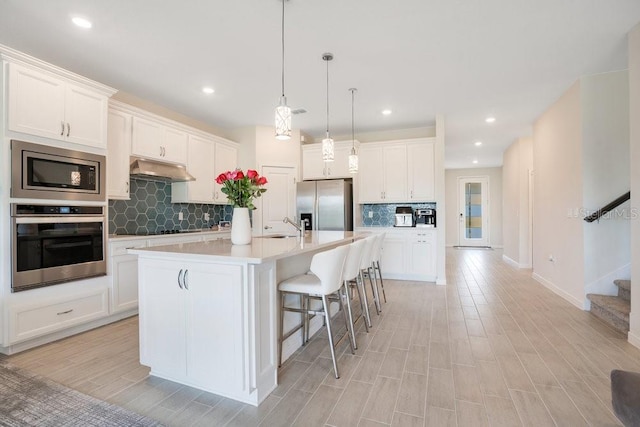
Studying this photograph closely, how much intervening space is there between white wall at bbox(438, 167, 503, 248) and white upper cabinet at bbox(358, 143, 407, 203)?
18.8 ft

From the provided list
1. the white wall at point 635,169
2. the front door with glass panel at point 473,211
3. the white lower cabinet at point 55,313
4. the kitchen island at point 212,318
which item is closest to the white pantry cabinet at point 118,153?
the white lower cabinet at point 55,313

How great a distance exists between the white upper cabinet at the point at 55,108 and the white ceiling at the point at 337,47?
357 millimetres

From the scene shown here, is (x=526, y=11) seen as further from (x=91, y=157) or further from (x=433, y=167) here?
(x=91, y=157)

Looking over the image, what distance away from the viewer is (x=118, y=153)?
3484 millimetres

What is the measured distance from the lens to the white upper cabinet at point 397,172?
5.20 meters

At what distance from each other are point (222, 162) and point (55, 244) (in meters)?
2.72

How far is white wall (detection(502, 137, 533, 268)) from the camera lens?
6.18m

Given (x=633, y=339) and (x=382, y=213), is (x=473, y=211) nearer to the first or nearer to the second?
(x=382, y=213)

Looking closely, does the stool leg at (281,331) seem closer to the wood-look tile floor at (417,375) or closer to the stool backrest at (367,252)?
the wood-look tile floor at (417,375)

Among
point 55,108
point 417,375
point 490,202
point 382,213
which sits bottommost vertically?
point 417,375

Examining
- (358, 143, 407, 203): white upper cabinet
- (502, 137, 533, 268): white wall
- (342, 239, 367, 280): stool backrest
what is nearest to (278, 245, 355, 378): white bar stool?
(342, 239, 367, 280): stool backrest

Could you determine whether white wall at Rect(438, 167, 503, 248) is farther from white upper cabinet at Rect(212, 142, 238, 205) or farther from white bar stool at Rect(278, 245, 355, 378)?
white bar stool at Rect(278, 245, 355, 378)

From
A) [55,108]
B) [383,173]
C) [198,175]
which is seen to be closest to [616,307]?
[383,173]

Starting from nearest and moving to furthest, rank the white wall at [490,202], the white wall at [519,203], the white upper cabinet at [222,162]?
1. the white upper cabinet at [222,162]
2. the white wall at [519,203]
3. the white wall at [490,202]
